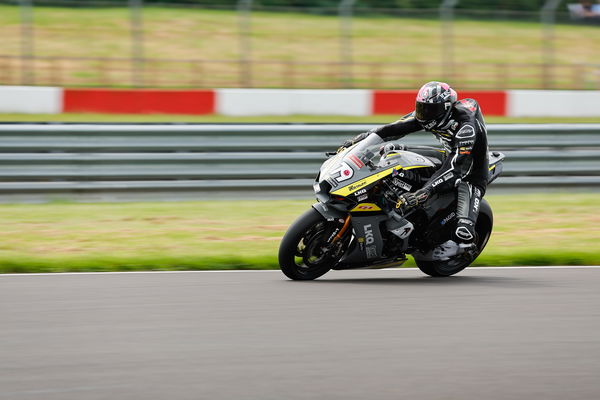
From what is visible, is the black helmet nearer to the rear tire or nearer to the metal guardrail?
the rear tire

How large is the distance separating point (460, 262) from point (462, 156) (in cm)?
96

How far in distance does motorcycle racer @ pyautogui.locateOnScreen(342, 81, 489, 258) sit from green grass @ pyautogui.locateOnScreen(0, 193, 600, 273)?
3.59 ft

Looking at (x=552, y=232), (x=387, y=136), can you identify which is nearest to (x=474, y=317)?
(x=387, y=136)

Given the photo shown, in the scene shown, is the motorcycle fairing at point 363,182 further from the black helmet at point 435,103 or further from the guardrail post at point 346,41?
the guardrail post at point 346,41

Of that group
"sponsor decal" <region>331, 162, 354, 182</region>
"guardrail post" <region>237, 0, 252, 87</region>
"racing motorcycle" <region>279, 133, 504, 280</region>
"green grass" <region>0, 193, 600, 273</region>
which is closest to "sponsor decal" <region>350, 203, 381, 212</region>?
"racing motorcycle" <region>279, 133, 504, 280</region>

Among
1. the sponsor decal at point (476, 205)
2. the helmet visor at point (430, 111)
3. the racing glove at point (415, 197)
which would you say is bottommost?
the sponsor decal at point (476, 205)

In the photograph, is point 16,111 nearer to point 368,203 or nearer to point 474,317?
point 368,203

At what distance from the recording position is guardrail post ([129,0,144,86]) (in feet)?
59.7

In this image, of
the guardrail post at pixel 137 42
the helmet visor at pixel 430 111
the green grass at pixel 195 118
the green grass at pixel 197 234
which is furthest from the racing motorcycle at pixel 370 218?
the guardrail post at pixel 137 42

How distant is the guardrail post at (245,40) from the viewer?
61.9ft

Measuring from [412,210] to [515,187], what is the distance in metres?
5.20

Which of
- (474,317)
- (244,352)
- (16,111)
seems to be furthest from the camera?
(16,111)

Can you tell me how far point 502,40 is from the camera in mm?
20625

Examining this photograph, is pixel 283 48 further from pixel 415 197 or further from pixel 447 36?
pixel 415 197
